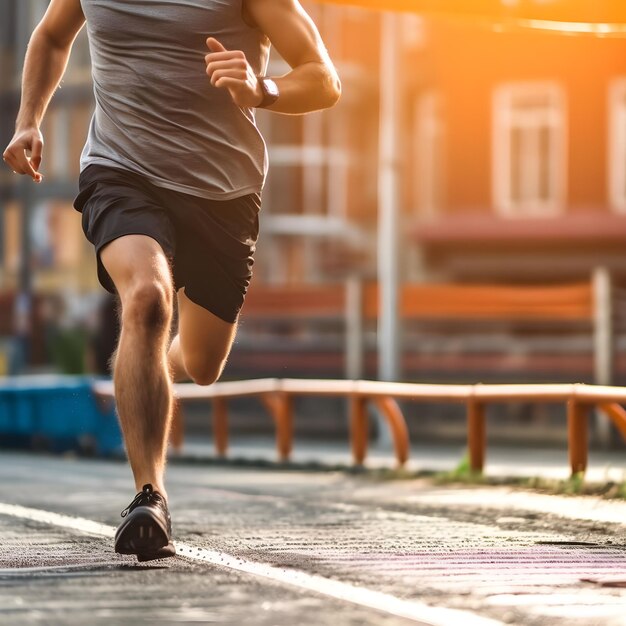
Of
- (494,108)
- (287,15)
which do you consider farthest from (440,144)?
(287,15)

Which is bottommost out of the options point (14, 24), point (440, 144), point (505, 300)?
point (505, 300)

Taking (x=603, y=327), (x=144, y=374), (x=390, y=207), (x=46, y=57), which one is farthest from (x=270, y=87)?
(x=603, y=327)

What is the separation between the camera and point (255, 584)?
452 cm

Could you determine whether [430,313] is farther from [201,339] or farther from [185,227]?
[185,227]

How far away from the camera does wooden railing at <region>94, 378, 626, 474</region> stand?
957cm

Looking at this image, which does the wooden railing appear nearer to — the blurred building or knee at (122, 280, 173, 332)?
knee at (122, 280, 173, 332)

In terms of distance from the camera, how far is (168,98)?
568 cm

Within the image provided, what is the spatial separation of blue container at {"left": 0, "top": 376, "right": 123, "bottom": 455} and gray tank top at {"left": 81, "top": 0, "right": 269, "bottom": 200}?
37.3 feet

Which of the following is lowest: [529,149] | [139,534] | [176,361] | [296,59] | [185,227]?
[139,534]

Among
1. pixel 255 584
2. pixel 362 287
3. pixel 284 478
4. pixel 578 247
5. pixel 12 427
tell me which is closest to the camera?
pixel 255 584

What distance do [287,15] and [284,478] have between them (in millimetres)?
5880

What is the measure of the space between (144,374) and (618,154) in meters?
29.0

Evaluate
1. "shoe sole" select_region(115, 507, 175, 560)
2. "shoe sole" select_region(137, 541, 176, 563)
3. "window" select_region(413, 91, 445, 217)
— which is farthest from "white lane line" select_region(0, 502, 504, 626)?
"window" select_region(413, 91, 445, 217)

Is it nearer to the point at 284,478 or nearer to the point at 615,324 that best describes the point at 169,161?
the point at 284,478
